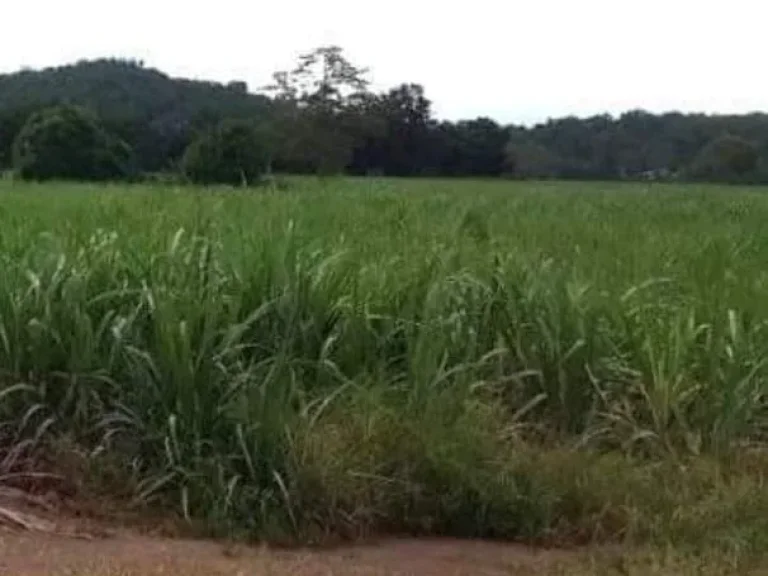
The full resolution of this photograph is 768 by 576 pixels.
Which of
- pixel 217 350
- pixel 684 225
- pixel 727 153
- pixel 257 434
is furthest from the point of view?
pixel 727 153

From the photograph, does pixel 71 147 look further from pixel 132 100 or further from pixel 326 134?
pixel 326 134

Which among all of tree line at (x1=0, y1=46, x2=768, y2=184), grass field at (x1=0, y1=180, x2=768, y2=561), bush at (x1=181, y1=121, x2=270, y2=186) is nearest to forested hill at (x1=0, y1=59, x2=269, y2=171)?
tree line at (x1=0, y1=46, x2=768, y2=184)

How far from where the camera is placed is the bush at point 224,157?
16453mm

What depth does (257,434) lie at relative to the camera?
14.1 ft

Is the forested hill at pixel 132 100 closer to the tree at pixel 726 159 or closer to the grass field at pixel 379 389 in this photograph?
the tree at pixel 726 159

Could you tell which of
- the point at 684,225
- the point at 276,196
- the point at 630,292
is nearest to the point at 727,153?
the point at 684,225

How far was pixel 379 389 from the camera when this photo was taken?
4660 mm

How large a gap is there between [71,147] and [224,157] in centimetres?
1082

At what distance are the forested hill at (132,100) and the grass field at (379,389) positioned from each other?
23.8 meters

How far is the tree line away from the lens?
28391mm

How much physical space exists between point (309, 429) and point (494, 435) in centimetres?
67

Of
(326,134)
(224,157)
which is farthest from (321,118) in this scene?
(224,157)

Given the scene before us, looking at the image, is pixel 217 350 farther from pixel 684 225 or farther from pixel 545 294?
pixel 684 225

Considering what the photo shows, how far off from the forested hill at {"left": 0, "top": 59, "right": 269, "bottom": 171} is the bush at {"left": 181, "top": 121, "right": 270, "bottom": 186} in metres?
7.79
